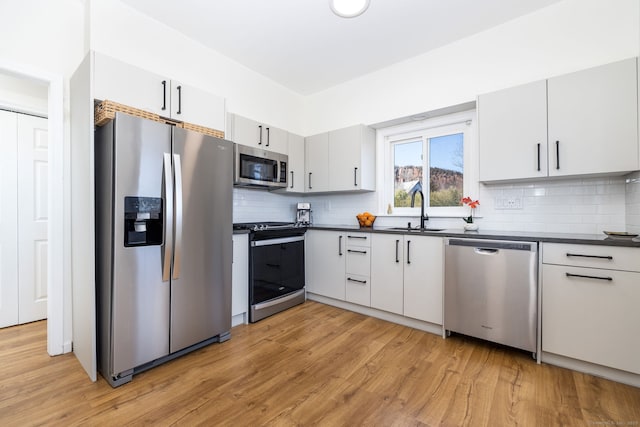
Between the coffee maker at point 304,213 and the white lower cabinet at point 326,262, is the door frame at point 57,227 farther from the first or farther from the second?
the coffee maker at point 304,213

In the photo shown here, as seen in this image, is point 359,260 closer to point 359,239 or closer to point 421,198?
point 359,239

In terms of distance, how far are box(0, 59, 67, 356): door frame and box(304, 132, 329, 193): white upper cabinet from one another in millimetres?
2456

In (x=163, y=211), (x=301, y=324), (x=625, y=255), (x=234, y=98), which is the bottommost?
(x=301, y=324)

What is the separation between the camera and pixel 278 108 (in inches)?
152

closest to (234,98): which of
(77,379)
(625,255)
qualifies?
(77,379)

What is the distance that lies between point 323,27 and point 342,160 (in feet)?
4.62

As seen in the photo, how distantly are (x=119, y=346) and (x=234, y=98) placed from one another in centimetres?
268

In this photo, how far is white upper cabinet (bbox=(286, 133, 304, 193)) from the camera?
3.65m

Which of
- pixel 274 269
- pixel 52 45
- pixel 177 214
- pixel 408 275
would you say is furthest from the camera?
pixel 274 269

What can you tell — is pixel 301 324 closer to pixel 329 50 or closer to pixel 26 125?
pixel 329 50

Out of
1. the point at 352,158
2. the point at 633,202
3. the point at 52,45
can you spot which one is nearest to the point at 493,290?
the point at 633,202

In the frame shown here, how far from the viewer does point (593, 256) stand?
1.86m

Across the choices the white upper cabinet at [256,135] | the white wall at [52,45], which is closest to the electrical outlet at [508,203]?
the white upper cabinet at [256,135]

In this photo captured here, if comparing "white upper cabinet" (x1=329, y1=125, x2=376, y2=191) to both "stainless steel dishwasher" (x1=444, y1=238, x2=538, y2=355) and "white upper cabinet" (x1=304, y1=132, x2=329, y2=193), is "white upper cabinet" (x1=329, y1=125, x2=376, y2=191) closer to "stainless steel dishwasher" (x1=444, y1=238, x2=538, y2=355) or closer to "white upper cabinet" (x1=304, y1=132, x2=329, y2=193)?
"white upper cabinet" (x1=304, y1=132, x2=329, y2=193)
